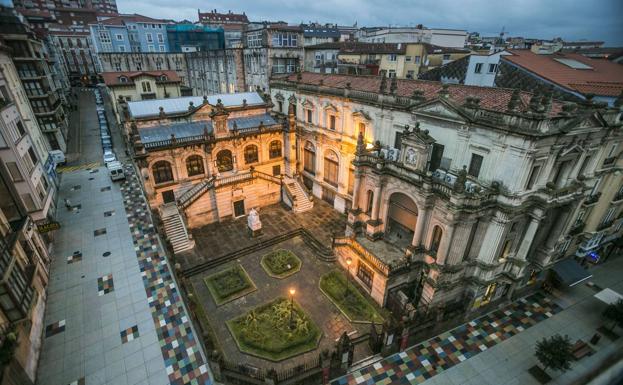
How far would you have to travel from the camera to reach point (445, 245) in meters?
20.3

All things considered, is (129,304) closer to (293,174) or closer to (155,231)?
(155,231)

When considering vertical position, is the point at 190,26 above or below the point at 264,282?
above

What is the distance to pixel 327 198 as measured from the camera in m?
35.8

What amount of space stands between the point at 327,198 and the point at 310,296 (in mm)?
14655

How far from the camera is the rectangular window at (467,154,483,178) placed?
19817mm

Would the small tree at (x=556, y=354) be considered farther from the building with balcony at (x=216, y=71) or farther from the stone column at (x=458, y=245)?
the building with balcony at (x=216, y=71)

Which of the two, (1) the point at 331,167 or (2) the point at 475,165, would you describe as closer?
(2) the point at 475,165

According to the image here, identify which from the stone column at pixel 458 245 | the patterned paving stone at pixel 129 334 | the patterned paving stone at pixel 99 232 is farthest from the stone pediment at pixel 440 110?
the patterned paving stone at pixel 99 232

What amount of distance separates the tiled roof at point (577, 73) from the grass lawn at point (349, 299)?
22776mm

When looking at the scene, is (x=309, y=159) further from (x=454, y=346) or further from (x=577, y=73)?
(x=577, y=73)

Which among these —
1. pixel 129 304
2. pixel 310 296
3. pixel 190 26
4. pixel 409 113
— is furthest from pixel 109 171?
pixel 190 26

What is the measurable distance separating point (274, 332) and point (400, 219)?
13.5 m

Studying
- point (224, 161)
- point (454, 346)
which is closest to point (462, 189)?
point (454, 346)

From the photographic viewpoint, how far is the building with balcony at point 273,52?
145 ft
